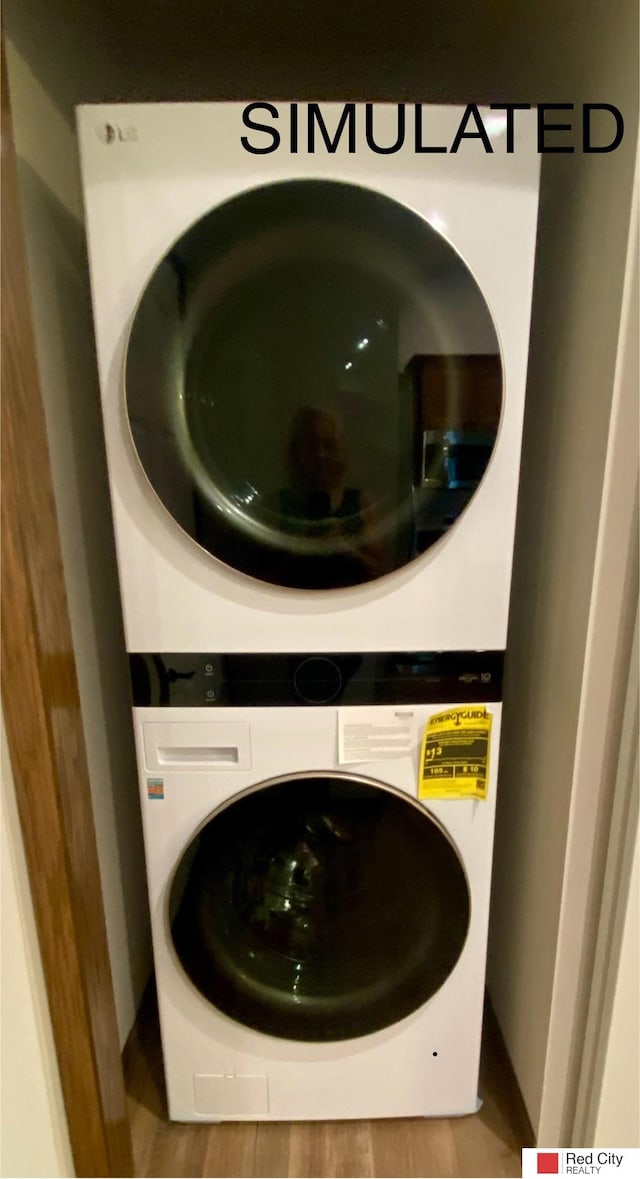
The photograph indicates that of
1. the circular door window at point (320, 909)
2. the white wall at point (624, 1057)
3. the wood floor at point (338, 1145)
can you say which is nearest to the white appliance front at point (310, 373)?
the circular door window at point (320, 909)

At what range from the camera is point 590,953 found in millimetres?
950

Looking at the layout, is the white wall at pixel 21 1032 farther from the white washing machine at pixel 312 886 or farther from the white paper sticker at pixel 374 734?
A: the white paper sticker at pixel 374 734

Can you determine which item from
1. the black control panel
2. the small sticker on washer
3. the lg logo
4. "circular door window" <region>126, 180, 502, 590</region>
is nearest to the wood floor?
the small sticker on washer

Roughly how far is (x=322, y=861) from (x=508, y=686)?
1.56 feet

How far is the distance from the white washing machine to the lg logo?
2.17 ft

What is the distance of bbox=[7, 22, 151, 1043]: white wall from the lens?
97cm

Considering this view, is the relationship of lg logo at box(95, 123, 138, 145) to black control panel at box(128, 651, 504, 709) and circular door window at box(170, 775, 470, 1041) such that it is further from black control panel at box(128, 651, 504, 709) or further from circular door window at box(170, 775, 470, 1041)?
circular door window at box(170, 775, 470, 1041)

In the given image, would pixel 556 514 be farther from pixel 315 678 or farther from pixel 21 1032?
pixel 21 1032

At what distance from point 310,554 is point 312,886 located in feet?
1.80

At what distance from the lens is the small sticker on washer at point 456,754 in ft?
3.25

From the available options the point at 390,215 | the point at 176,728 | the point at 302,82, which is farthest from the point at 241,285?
the point at 302,82

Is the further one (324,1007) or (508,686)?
(508,686)

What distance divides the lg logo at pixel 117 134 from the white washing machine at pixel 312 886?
2.17 ft

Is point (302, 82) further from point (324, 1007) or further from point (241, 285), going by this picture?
point (324, 1007)
